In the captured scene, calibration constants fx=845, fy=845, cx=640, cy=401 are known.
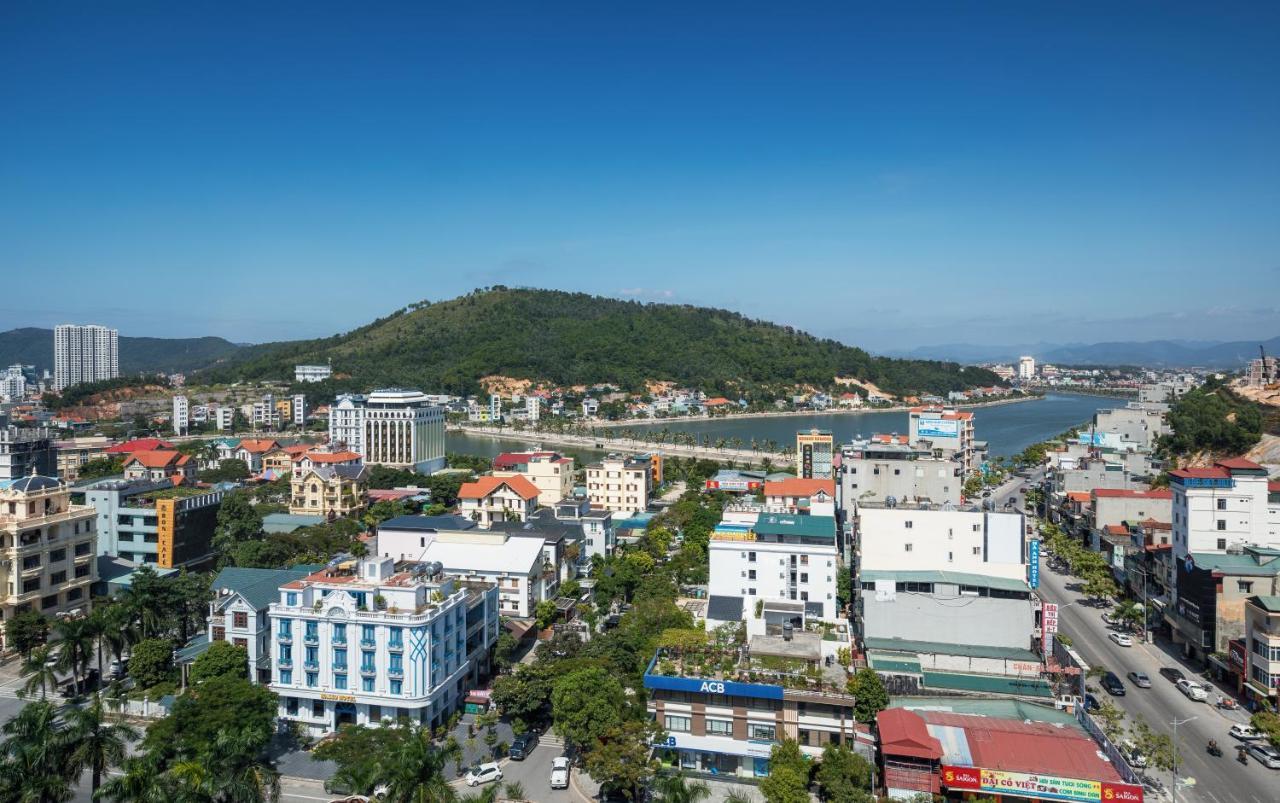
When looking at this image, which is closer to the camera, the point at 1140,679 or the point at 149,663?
the point at 149,663

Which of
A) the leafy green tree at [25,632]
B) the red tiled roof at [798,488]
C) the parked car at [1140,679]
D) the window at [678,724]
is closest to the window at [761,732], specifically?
the window at [678,724]

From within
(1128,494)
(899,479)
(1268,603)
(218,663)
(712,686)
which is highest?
(899,479)

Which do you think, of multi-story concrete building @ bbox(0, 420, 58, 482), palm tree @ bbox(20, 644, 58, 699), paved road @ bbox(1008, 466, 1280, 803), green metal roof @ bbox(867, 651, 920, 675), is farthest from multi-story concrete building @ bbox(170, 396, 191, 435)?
green metal roof @ bbox(867, 651, 920, 675)

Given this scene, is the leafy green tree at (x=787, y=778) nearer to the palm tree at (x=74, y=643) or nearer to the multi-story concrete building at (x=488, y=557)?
the multi-story concrete building at (x=488, y=557)

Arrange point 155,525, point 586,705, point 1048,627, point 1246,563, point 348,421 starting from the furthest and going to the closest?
1. point 348,421
2. point 155,525
3. point 1246,563
4. point 1048,627
5. point 586,705

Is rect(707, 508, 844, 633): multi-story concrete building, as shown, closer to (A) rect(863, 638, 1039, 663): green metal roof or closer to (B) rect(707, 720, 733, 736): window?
(A) rect(863, 638, 1039, 663): green metal roof

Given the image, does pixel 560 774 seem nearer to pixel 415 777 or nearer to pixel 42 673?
pixel 415 777

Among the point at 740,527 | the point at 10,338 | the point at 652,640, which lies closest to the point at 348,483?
the point at 740,527

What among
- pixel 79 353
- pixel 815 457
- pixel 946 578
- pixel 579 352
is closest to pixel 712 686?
pixel 946 578
